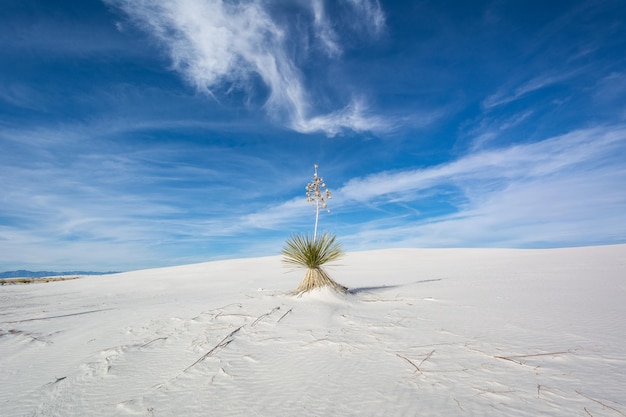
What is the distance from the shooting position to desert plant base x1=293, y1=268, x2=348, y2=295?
7.31 meters

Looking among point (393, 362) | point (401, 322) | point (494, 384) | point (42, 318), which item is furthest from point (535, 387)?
point (42, 318)

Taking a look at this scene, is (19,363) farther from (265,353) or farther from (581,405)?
(581,405)

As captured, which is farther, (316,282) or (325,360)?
(316,282)

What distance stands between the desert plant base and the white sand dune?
2.37 feet

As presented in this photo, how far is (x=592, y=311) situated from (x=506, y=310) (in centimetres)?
136

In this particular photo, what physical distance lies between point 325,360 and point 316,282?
383 cm

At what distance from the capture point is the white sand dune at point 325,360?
2.59 m

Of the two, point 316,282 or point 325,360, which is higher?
point 316,282

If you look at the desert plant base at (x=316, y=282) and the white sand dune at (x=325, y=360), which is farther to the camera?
the desert plant base at (x=316, y=282)

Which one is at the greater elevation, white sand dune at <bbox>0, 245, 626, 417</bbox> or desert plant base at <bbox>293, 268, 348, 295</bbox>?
desert plant base at <bbox>293, 268, 348, 295</bbox>

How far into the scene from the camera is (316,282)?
24.2 feet

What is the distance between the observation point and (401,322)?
16.7 feet

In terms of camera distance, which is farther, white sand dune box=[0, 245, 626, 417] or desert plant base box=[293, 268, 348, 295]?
desert plant base box=[293, 268, 348, 295]

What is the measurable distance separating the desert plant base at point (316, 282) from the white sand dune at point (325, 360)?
2.37 ft
